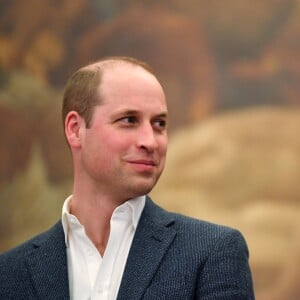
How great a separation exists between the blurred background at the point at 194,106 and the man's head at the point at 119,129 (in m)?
4.51

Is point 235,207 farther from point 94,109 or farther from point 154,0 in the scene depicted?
point 94,109

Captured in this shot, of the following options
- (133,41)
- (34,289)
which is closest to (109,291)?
(34,289)

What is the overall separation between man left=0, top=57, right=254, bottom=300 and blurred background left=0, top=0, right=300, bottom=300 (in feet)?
14.6

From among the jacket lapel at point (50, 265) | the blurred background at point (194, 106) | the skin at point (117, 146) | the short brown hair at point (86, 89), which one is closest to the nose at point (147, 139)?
the skin at point (117, 146)

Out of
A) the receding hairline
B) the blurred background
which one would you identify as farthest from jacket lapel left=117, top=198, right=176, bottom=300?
the blurred background

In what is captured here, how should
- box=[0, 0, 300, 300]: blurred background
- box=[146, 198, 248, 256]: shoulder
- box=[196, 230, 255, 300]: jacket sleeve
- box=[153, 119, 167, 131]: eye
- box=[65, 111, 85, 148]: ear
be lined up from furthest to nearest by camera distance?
1. box=[0, 0, 300, 300]: blurred background
2. box=[65, 111, 85, 148]: ear
3. box=[153, 119, 167, 131]: eye
4. box=[146, 198, 248, 256]: shoulder
5. box=[196, 230, 255, 300]: jacket sleeve

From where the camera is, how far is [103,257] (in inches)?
107

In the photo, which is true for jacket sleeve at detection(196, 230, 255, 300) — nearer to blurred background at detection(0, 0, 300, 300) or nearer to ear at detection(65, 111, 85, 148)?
ear at detection(65, 111, 85, 148)

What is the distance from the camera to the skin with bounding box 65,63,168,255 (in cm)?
269

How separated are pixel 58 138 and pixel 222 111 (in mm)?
1663

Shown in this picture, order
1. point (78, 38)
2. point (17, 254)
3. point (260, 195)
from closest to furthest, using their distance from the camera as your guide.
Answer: point (17, 254)
point (260, 195)
point (78, 38)

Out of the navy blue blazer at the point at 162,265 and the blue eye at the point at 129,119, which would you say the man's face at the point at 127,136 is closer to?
the blue eye at the point at 129,119

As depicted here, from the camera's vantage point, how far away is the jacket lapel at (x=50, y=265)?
2725 mm

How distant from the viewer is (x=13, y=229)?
24.8 ft
